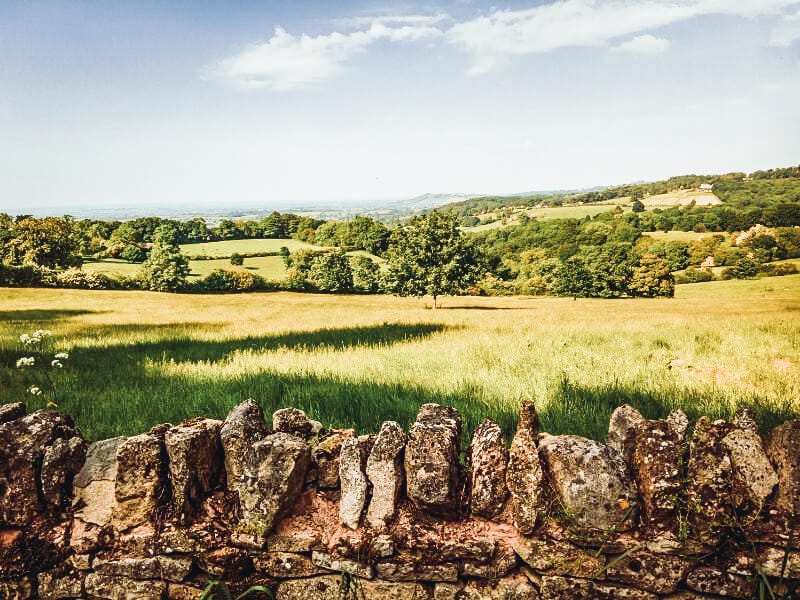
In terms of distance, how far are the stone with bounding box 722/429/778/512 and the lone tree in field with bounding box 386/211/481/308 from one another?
1380 inches

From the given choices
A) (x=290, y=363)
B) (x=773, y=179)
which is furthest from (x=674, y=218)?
(x=290, y=363)

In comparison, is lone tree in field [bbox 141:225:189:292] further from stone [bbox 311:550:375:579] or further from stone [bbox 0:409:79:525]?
stone [bbox 311:550:375:579]

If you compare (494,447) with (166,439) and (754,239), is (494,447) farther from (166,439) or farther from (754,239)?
(754,239)

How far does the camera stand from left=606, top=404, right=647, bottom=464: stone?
2.27 metres

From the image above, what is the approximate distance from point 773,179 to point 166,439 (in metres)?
61.5

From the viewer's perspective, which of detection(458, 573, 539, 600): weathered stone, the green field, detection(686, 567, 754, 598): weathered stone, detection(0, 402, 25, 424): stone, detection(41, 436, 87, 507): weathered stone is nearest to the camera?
detection(686, 567, 754, 598): weathered stone

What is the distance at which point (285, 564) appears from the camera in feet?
7.33

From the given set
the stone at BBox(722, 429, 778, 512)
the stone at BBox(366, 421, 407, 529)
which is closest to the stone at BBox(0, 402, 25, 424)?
the stone at BBox(366, 421, 407, 529)

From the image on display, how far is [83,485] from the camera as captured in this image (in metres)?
2.38

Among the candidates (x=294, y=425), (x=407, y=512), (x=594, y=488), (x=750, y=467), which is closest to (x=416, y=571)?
(x=407, y=512)

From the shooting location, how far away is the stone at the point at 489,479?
7.20 ft

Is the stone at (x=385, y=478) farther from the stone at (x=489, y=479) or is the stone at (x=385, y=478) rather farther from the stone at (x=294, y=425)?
the stone at (x=294, y=425)

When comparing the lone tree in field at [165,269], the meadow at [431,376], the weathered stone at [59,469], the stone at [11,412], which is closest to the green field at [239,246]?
the lone tree in field at [165,269]

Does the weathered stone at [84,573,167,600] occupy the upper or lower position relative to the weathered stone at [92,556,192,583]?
lower
